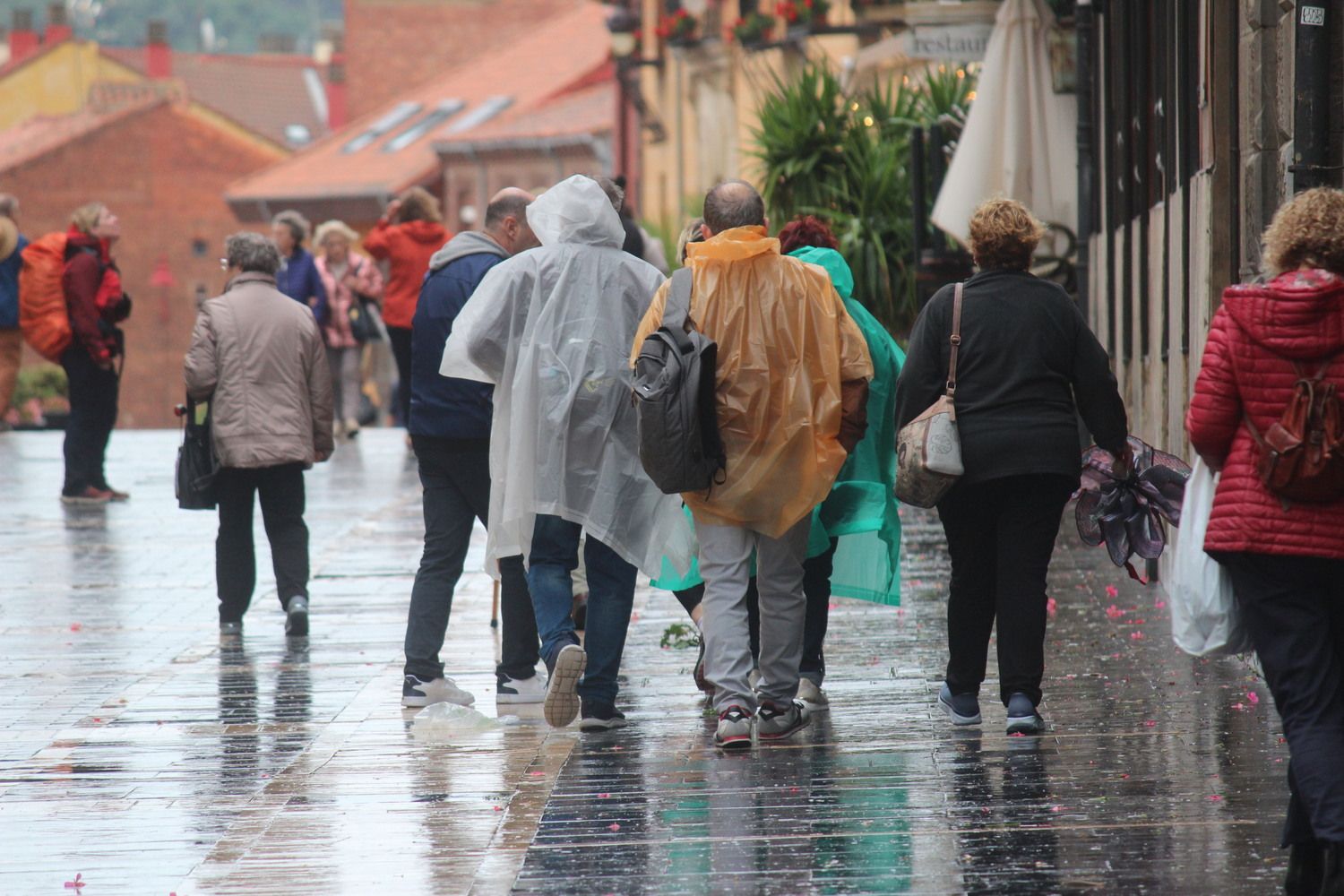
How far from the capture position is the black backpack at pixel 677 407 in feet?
21.6

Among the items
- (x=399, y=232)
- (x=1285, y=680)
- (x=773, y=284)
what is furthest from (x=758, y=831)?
(x=399, y=232)

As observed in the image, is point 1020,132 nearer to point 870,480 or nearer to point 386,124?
point 870,480

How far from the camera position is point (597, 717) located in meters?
7.14

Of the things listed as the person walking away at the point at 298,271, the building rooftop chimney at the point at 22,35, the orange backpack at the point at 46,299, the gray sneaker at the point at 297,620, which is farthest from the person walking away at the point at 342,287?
the building rooftop chimney at the point at 22,35

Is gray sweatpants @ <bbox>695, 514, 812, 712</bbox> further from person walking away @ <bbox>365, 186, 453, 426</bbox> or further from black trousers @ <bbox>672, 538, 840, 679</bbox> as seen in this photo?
person walking away @ <bbox>365, 186, 453, 426</bbox>

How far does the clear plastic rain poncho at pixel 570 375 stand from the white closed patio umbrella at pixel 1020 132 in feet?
20.6

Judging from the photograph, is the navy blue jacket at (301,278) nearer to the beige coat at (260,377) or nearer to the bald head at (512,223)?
the beige coat at (260,377)

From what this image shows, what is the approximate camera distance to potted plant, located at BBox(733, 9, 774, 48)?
94.0 feet

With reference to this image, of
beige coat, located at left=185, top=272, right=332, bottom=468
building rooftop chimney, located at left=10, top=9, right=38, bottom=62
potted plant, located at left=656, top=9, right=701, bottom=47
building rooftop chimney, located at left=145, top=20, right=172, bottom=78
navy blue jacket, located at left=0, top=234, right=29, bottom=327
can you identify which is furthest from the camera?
building rooftop chimney, located at left=10, top=9, right=38, bottom=62

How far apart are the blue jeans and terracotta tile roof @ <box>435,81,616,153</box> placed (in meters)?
43.4

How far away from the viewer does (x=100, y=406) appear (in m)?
14.8

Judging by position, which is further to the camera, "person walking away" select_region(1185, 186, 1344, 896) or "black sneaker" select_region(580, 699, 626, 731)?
"black sneaker" select_region(580, 699, 626, 731)

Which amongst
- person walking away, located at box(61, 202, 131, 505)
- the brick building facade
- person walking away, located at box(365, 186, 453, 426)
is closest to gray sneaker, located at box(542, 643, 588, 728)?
person walking away, located at box(61, 202, 131, 505)

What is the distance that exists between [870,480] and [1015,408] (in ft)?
2.41
